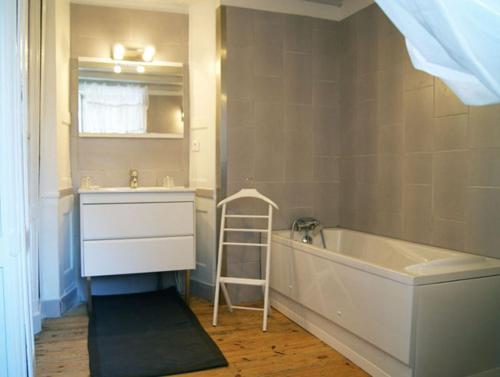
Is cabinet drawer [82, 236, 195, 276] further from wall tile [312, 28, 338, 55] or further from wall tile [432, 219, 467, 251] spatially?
wall tile [312, 28, 338, 55]

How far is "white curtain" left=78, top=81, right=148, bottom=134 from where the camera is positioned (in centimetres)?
372

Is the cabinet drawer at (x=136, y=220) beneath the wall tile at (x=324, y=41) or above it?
beneath

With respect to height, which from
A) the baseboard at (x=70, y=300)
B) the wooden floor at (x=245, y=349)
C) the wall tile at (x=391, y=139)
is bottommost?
the wooden floor at (x=245, y=349)

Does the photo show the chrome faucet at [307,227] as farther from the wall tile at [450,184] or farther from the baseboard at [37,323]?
the baseboard at [37,323]

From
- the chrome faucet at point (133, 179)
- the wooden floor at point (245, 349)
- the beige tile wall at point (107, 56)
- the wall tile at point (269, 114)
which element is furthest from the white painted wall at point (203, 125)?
the wooden floor at point (245, 349)

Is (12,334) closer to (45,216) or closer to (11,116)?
(11,116)

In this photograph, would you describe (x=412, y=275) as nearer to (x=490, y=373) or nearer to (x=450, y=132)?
(x=490, y=373)

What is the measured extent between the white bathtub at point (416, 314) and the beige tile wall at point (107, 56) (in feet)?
6.12

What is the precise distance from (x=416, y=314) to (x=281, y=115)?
2.10m

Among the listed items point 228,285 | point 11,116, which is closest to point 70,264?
point 228,285

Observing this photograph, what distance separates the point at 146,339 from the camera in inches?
114

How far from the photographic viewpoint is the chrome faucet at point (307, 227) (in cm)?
367

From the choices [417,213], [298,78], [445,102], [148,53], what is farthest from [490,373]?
[148,53]

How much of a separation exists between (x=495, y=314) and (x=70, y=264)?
3093mm
